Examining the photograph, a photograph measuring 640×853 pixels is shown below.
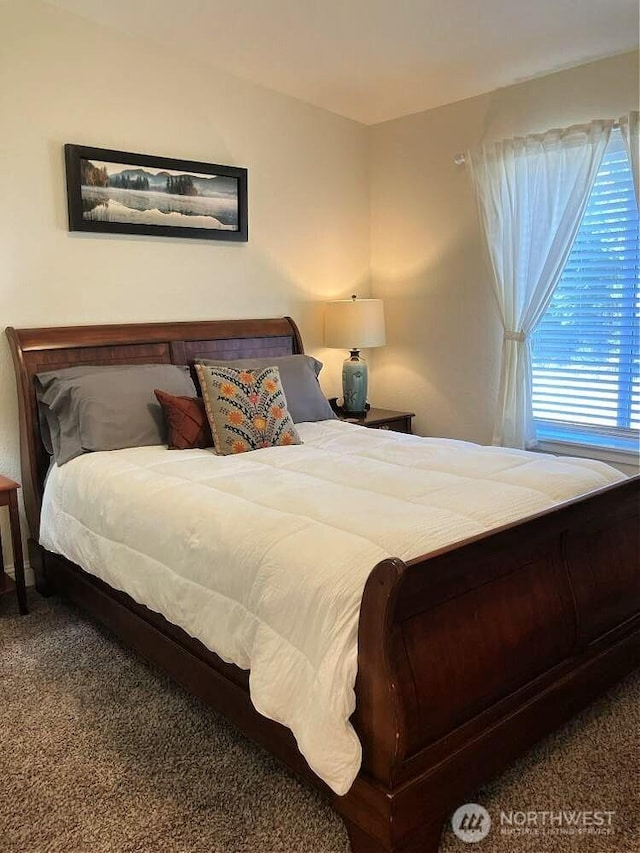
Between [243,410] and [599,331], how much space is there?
1898mm

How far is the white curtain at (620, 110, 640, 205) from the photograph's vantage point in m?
3.15

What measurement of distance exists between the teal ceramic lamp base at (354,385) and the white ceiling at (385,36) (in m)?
1.58

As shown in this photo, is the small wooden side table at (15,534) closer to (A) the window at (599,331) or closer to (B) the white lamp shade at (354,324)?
(B) the white lamp shade at (354,324)

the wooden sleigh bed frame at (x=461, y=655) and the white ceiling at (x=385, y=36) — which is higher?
the white ceiling at (x=385, y=36)

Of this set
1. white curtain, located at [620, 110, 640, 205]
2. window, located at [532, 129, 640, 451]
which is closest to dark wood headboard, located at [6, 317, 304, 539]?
window, located at [532, 129, 640, 451]

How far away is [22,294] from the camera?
10.3 ft

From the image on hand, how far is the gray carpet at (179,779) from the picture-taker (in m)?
1.72

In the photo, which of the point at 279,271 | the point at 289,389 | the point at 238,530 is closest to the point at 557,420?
the point at 289,389

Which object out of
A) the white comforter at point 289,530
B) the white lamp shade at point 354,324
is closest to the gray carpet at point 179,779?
the white comforter at point 289,530

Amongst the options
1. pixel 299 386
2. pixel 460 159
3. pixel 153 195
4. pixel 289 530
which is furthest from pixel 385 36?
pixel 289 530

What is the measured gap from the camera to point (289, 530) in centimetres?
186

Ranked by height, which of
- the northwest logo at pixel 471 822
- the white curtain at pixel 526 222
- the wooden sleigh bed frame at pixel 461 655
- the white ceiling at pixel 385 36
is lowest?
the northwest logo at pixel 471 822

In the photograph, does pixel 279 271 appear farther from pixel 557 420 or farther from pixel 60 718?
pixel 60 718

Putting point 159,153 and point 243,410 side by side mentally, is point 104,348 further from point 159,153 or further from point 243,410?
point 159,153
